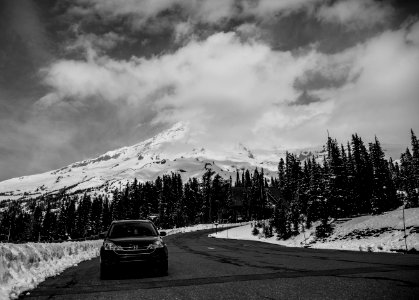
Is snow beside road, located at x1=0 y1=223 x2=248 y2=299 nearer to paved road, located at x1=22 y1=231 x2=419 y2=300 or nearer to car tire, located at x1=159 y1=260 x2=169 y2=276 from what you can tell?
paved road, located at x1=22 y1=231 x2=419 y2=300

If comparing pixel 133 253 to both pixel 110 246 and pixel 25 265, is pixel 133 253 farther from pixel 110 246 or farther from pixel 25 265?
pixel 25 265

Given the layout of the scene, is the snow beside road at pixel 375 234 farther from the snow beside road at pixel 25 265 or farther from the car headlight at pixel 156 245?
the snow beside road at pixel 25 265

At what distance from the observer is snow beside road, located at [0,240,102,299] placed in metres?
8.32

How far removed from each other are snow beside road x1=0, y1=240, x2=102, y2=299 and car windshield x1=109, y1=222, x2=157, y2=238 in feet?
7.77

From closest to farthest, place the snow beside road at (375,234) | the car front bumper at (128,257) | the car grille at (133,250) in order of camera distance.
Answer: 1. the car front bumper at (128,257)
2. the car grille at (133,250)
3. the snow beside road at (375,234)

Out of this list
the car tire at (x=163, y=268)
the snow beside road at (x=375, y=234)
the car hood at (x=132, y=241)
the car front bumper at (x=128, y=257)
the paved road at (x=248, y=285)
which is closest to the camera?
the paved road at (x=248, y=285)

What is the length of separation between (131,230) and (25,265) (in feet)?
11.3

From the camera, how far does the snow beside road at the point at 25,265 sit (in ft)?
27.3

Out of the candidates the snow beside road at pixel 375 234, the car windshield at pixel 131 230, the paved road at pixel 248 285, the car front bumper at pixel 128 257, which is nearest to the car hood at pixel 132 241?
the car front bumper at pixel 128 257

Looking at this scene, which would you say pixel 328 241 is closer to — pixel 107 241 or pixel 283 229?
pixel 283 229

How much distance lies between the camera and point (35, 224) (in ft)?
396

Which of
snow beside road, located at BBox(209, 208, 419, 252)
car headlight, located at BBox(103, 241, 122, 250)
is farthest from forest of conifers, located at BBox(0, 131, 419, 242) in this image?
car headlight, located at BBox(103, 241, 122, 250)

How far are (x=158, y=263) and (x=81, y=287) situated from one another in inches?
88.4

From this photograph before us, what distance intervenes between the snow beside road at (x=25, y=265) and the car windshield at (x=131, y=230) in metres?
2.37
